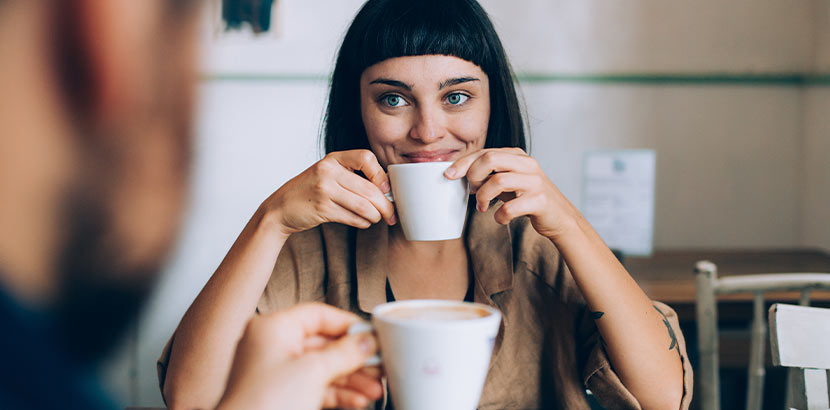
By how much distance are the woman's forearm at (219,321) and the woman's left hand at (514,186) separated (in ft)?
0.98

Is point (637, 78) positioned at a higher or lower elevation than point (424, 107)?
higher

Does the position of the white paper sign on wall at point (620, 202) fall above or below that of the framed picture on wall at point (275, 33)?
below

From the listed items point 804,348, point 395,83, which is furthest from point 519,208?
point 804,348

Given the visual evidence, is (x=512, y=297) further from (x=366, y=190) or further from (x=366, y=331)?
(x=366, y=331)

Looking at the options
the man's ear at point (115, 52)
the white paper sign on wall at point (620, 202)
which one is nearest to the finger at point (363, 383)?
the white paper sign on wall at point (620, 202)

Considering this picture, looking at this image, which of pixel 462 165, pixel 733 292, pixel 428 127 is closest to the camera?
pixel 462 165

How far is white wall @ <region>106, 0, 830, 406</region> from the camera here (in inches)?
95.5

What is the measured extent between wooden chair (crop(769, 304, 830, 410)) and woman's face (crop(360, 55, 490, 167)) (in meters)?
→ 0.54

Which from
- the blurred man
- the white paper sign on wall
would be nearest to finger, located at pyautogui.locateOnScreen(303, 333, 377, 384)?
the white paper sign on wall

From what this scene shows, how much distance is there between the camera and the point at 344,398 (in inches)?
20.4

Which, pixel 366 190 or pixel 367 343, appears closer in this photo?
pixel 367 343

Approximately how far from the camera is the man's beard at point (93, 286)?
247 centimetres

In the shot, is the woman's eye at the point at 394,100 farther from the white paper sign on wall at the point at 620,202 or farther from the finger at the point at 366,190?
the white paper sign on wall at the point at 620,202

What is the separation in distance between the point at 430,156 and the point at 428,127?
0.06 m
